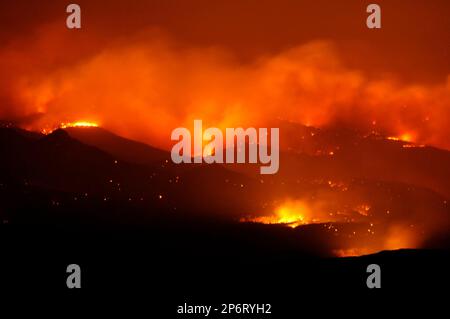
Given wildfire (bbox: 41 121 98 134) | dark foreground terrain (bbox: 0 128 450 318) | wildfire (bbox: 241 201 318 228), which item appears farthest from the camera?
wildfire (bbox: 41 121 98 134)

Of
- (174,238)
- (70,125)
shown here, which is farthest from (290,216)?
(70,125)

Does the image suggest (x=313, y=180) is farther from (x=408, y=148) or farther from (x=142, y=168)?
(x=408, y=148)

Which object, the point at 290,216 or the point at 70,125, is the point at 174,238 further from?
the point at 70,125

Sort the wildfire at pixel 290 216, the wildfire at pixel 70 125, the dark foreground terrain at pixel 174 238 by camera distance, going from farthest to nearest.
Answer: the wildfire at pixel 70 125 < the wildfire at pixel 290 216 < the dark foreground terrain at pixel 174 238

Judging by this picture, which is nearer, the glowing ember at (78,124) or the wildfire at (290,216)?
the wildfire at (290,216)

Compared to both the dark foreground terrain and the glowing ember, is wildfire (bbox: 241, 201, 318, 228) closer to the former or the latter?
the dark foreground terrain

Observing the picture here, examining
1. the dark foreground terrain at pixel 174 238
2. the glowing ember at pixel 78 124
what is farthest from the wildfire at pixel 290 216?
the glowing ember at pixel 78 124

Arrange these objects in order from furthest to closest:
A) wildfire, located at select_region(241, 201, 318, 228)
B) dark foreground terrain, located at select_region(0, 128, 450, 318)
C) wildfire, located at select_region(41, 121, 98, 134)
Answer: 1. wildfire, located at select_region(41, 121, 98, 134)
2. wildfire, located at select_region(241, 201, 318, 228)
3. dark foreground terrain, located at select_region(0, 128, 450, 318)

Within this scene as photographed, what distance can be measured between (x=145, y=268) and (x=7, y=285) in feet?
35.4

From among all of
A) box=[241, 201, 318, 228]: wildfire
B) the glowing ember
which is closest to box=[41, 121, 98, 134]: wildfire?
the glowing ember

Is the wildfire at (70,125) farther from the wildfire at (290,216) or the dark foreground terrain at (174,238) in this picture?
the wildfire at (290,216)

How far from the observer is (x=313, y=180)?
328 feet

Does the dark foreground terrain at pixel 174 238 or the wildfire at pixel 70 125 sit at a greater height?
the wildfire at pixel 70 125
